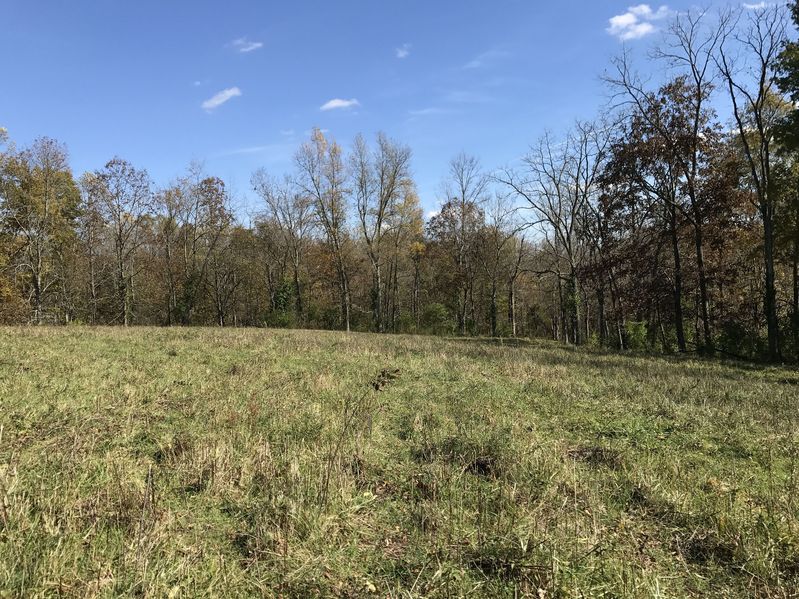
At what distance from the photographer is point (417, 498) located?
4.25 metres

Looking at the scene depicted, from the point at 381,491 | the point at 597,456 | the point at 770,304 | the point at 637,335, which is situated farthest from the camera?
the point at 637,335

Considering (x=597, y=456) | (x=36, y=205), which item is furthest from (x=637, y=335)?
(x=36, y=205)

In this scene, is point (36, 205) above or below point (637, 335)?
above

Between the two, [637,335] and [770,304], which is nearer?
[770,304]

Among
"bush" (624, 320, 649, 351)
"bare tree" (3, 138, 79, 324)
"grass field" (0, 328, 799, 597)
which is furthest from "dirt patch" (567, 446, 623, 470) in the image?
"bare tree" (3, 138, 79, 324)

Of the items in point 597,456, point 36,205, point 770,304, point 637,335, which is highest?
point 36,205

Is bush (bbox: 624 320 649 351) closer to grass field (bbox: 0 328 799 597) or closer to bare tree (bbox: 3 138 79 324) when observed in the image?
Answer: grass field (bbox: 0 328 799 597)

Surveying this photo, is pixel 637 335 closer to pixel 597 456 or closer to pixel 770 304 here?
pixel 770 304

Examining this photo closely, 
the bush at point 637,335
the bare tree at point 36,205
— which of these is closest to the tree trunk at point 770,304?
the bush at point 637,335

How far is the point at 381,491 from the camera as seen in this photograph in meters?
4.39

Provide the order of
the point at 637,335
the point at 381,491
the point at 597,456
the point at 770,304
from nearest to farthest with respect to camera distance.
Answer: the point at 381,491 < the point at 597,456 < the point at 770,304 < the point at 637,335

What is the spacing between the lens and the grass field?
3018mm

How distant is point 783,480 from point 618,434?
1.83 m

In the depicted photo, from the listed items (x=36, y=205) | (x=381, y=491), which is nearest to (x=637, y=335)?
(x=381, y=491)
